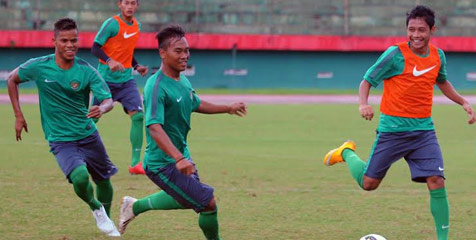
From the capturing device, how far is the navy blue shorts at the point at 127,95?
39.5 ft

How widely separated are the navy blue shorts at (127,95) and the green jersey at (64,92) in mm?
4054

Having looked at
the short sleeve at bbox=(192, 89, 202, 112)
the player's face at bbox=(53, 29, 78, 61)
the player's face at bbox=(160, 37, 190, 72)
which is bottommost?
the short sleeve at bbox=(192, 89, 202, 112)

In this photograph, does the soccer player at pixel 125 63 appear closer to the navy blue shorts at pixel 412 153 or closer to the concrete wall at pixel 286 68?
the navy blue shorts at pixel 412 153

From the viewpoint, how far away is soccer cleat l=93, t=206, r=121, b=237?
791 cm

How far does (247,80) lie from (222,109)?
25699 mm

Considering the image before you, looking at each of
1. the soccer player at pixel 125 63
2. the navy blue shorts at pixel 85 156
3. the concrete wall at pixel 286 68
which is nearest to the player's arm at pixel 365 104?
the navy blue shorts at pixel 85 156

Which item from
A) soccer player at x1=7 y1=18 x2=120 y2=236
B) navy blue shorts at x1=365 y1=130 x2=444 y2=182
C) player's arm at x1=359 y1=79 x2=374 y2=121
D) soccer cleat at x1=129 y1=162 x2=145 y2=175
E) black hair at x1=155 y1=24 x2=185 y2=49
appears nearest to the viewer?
black hair at x1=155 y1=24 x2=185 y2=49

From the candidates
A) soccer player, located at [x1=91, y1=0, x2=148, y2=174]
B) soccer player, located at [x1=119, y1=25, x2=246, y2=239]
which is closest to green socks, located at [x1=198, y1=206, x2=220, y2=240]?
soccer player, located at [x1=119, y1=25, x2=246, y2=239]

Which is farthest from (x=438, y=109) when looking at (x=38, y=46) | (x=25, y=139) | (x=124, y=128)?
(x=38, y=46)

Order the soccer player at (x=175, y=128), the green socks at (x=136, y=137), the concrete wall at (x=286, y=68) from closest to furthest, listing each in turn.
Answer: the soccer player at (x=175, y=128) → the green socks at (x=136, y=137) → the concrete wall at (x=286, y=68)

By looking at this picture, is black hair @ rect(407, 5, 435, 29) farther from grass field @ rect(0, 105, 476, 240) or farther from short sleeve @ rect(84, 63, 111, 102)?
short sleeve @ rect(84, 63, 111, 102)

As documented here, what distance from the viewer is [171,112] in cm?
688

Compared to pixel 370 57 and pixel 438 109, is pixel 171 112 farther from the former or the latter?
pixel 370 57

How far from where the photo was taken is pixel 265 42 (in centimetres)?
3250
